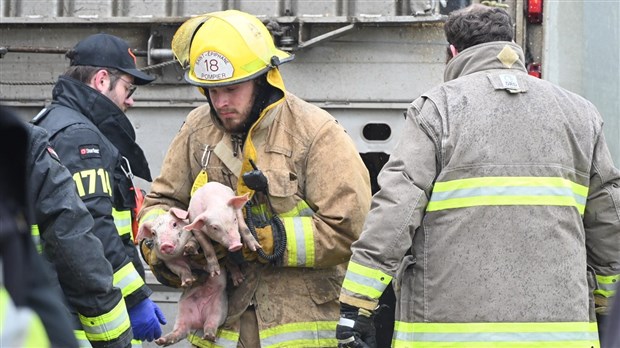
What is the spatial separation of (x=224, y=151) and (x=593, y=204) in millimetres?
1349

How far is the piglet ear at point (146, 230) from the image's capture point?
4.42m

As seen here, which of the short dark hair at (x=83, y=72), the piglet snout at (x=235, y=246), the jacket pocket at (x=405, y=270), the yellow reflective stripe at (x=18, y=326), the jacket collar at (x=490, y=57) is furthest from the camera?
the short dark hair at (x=83, y=72)

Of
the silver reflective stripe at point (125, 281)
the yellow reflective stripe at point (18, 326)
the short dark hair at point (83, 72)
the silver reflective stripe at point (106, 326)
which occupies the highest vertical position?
the short dark hair at point (83, 72)

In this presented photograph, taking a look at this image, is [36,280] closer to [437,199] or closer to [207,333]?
[437,199]

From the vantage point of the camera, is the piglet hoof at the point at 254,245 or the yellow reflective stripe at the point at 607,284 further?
the piglet hoof at the point at 254,245

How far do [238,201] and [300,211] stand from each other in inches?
11.0

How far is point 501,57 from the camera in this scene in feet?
13.4

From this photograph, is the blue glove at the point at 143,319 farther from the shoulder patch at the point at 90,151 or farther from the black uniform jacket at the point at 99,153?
the shoulder patch at the point at 90,151

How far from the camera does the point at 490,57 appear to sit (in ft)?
13.4

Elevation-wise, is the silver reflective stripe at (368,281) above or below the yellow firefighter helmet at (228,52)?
below

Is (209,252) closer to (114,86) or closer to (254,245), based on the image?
(254,245)

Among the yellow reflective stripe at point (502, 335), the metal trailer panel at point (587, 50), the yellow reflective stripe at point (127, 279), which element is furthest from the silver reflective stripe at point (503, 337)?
the metal trailer panel at point (587, 50)

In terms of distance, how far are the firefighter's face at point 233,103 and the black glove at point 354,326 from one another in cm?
91

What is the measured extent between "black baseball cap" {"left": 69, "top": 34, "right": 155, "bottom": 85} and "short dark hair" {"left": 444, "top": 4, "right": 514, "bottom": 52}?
1.66m
